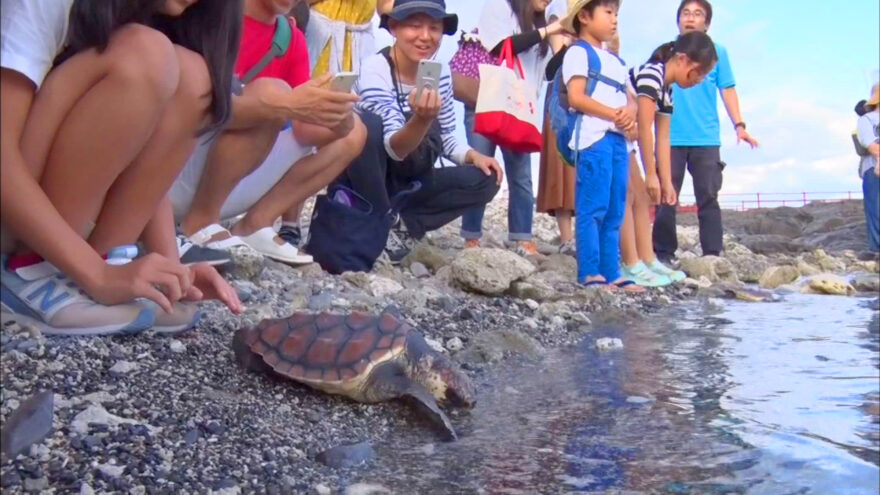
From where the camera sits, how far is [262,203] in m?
3.25

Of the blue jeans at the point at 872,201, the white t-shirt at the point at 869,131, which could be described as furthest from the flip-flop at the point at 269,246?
the blue jeans at the point at 872,201

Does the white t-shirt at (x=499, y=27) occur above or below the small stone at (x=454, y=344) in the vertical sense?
above

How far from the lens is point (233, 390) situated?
1.80 metres

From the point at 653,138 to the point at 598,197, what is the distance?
85 cm

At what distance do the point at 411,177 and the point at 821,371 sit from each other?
78.0 inches

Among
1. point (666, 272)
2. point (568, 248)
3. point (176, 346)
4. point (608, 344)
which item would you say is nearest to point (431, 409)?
point (176, 346)

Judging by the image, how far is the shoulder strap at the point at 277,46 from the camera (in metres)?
2.46

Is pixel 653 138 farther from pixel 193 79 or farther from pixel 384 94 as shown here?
pixel 193 79

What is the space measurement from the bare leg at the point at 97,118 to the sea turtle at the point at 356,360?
2.24 feet

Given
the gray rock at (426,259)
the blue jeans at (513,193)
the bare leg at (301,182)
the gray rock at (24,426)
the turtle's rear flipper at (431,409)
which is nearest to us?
the gray rock at (24,426)

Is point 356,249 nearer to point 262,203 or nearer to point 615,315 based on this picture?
point 262,203

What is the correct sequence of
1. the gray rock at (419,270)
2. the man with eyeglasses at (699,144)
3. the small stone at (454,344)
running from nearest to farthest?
1. the small stone at (454,344)
2. the gray rock at (419,270)
3. the man with eyeglasses at (699,144)

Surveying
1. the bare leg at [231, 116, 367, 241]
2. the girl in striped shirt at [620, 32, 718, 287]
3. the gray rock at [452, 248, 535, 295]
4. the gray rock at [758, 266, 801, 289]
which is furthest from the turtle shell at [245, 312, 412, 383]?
the gray rock at [758, 266, 801, 289]

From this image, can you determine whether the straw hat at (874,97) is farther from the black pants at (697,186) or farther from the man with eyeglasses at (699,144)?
the black pants at (697,186)
